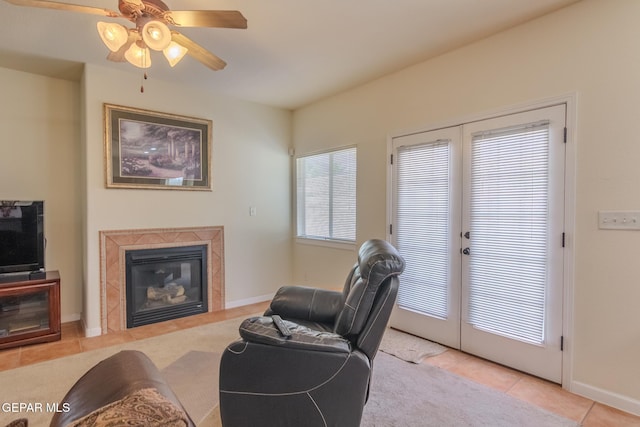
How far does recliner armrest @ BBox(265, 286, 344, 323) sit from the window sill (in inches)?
56.3

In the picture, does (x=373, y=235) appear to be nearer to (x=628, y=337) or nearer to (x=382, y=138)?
(x=382, y=138)

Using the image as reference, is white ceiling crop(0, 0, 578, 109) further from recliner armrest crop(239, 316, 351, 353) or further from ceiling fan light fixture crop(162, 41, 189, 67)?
recliner armrest crop(239, 316, 351, 353)

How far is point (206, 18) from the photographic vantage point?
5.92ft

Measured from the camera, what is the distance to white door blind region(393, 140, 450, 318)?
3.03 meters

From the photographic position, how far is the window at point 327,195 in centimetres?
400

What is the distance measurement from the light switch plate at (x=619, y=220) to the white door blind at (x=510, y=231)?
315 millimetres

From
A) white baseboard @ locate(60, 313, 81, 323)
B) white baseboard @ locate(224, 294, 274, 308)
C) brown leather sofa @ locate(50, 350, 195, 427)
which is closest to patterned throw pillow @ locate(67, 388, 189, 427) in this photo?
brown leather sofa @ locate(50, 350, 195, 427)

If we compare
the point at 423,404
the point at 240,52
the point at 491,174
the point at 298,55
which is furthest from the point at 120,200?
the point at 491,174

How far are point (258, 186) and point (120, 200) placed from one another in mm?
1650

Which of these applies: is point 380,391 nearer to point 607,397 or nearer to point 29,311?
point 607,397

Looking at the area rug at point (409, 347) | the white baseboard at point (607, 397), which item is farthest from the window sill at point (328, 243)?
the white baseboard at point (607, 397)

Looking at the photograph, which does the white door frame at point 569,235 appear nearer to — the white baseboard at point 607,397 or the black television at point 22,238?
Answer: the white baseboard at point 607,397

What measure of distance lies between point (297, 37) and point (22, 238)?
314cm

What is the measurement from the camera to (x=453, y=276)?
2.96 m
